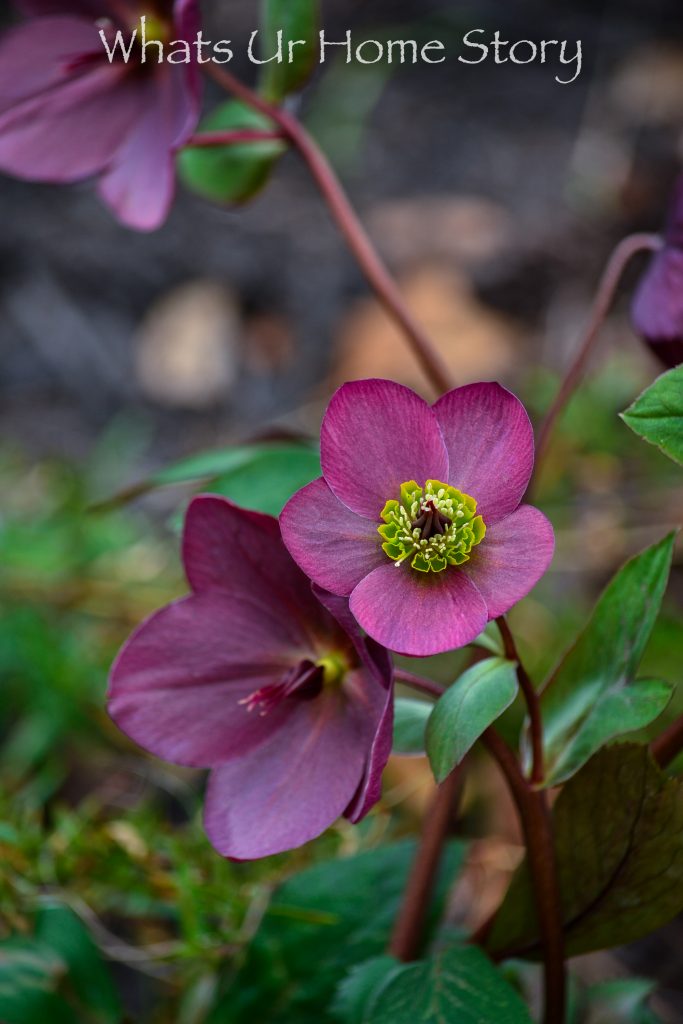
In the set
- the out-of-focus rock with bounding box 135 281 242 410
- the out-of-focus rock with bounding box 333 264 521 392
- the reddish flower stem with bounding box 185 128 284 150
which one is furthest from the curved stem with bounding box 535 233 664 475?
the out-of-focus rock with bounding box 135 281 242 410

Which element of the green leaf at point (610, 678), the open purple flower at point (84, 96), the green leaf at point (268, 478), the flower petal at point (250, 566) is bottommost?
the green leaf at point (610, 678)

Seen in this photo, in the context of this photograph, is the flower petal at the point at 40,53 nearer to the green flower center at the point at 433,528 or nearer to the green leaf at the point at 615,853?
the green flower center at the point at 433,528

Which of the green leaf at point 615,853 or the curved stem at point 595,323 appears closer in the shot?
the green leaf at point 615,853

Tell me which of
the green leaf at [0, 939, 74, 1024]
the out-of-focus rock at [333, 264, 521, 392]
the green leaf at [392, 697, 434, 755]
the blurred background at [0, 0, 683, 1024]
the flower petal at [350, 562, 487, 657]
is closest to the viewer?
the flower petal at [350, 562, 487, 657]

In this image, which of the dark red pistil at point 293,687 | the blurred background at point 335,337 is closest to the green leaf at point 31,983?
the blurred background at point 335,337

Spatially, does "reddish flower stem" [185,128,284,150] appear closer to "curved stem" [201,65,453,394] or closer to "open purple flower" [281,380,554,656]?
"curved stem" [201,65,453,394]

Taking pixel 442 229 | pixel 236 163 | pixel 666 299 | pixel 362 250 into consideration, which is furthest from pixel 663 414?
pixel 442 229

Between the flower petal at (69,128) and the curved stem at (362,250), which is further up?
the flower petal at (69,128)
